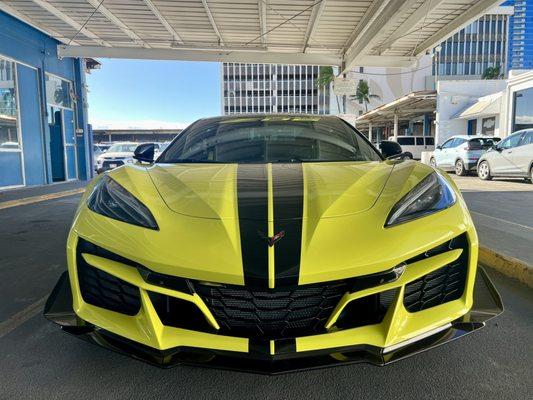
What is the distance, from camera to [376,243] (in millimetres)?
1746

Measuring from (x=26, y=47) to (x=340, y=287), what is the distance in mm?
11814

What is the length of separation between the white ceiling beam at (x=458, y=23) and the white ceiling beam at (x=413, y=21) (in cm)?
84

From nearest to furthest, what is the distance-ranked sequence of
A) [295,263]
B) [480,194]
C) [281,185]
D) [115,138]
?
[295,263], [281,185], [480,194], [115,138]

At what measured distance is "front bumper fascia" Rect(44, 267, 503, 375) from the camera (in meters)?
1.60

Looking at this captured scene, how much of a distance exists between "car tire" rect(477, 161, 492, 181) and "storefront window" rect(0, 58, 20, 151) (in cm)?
1327

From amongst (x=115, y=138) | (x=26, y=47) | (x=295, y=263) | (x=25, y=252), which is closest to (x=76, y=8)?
(x=26, y=47)

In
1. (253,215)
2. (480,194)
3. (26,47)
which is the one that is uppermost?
(26,47)

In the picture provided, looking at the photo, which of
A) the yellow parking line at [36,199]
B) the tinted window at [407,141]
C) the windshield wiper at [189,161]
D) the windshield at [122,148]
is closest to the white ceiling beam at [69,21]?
the yellow parking line at [36,199]

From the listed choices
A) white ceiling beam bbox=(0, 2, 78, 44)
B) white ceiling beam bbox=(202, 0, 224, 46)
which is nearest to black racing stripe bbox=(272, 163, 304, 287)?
white ceiling beam bbox=(202, 0, 224, 46)

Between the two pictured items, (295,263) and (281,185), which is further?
(281,185)

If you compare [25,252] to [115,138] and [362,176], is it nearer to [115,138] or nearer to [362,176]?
[362,176]

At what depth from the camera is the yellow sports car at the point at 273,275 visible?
1.65 m

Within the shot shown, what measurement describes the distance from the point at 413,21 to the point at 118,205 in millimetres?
10151

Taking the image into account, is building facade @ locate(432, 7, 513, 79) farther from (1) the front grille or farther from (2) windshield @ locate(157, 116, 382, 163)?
(1) the front grille
